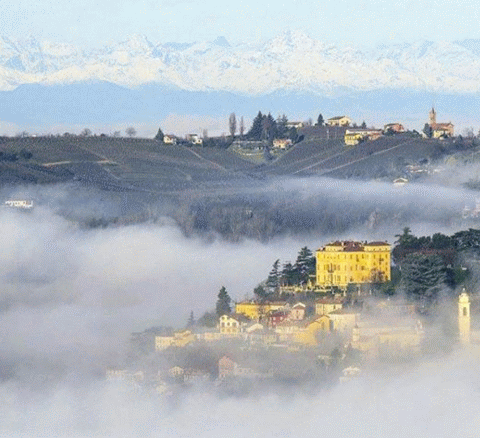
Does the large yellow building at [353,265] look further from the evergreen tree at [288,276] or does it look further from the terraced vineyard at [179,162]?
the terraced vineyard at [179,162]

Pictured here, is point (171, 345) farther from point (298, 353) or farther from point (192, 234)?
point (192, 234)

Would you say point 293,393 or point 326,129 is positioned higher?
point 326,129

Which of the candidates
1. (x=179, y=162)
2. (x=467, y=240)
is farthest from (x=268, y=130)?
(x=467, y=240)

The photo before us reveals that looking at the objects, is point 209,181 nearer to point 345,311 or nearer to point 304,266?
point 304,266

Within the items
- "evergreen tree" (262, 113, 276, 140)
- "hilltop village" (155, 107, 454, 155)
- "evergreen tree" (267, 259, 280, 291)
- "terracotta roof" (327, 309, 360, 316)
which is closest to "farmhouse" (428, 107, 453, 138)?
"hilltop village" (155, 107, 454, 155)

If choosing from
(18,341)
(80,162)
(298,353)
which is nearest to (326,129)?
(80,162)

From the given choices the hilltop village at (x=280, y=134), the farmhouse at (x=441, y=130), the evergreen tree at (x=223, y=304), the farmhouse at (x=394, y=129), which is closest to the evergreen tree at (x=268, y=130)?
the hilltop village at (x=280, y=134)
